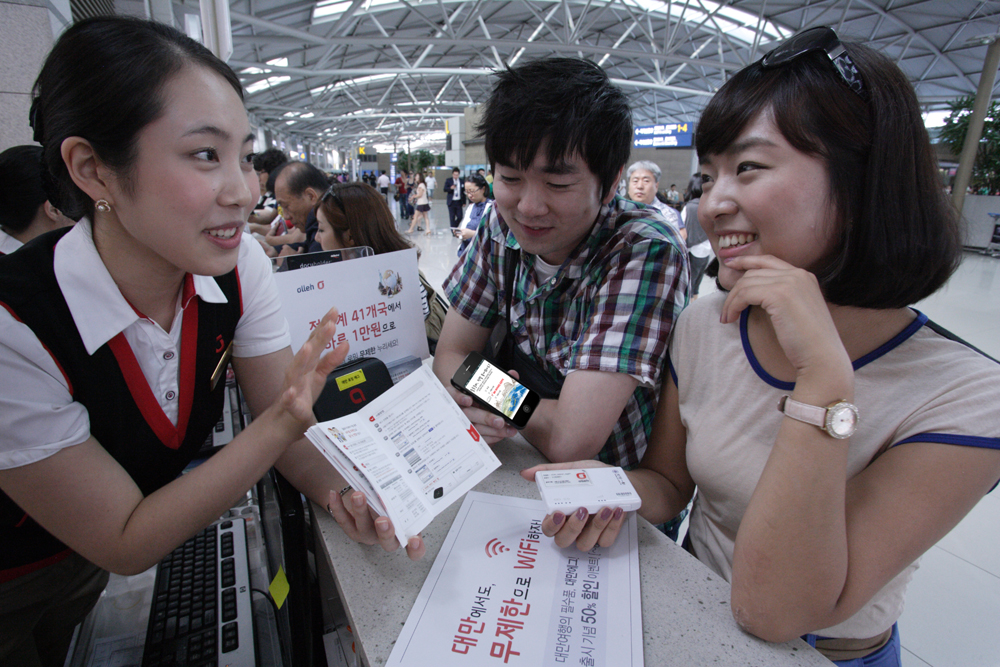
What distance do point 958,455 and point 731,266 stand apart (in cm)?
44

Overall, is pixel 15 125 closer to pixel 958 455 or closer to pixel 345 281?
pixel 345 281

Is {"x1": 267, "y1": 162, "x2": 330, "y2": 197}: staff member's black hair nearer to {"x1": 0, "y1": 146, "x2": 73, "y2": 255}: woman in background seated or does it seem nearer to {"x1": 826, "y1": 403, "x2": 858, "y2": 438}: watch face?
{"x1": 0, "y1": 146, "x2": 73, "y2": 255}: woman in background seated

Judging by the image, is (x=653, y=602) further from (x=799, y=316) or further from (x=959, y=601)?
(x=959, y=601)

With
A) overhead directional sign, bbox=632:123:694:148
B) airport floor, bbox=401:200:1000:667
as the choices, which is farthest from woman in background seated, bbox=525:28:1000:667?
overhead directional sign, bbox=632:123:694:148

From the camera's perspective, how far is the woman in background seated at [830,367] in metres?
0.75

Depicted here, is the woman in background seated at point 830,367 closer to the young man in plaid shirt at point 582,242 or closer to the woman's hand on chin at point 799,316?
the woman's hand on chin at point 799,316

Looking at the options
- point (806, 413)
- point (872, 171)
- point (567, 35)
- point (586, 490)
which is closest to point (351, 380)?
point (586, 490)

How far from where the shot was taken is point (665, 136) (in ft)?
62.6

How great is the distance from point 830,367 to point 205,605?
133 cm

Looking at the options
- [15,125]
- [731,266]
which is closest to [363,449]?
[731,266]

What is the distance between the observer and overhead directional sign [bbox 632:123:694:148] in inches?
732

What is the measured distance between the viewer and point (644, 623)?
76cm

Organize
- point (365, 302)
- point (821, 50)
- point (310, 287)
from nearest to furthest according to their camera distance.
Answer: point (821, 50), point (310, 287), point (365, 302)

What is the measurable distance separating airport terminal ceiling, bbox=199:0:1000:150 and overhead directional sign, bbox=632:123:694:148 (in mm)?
1371
